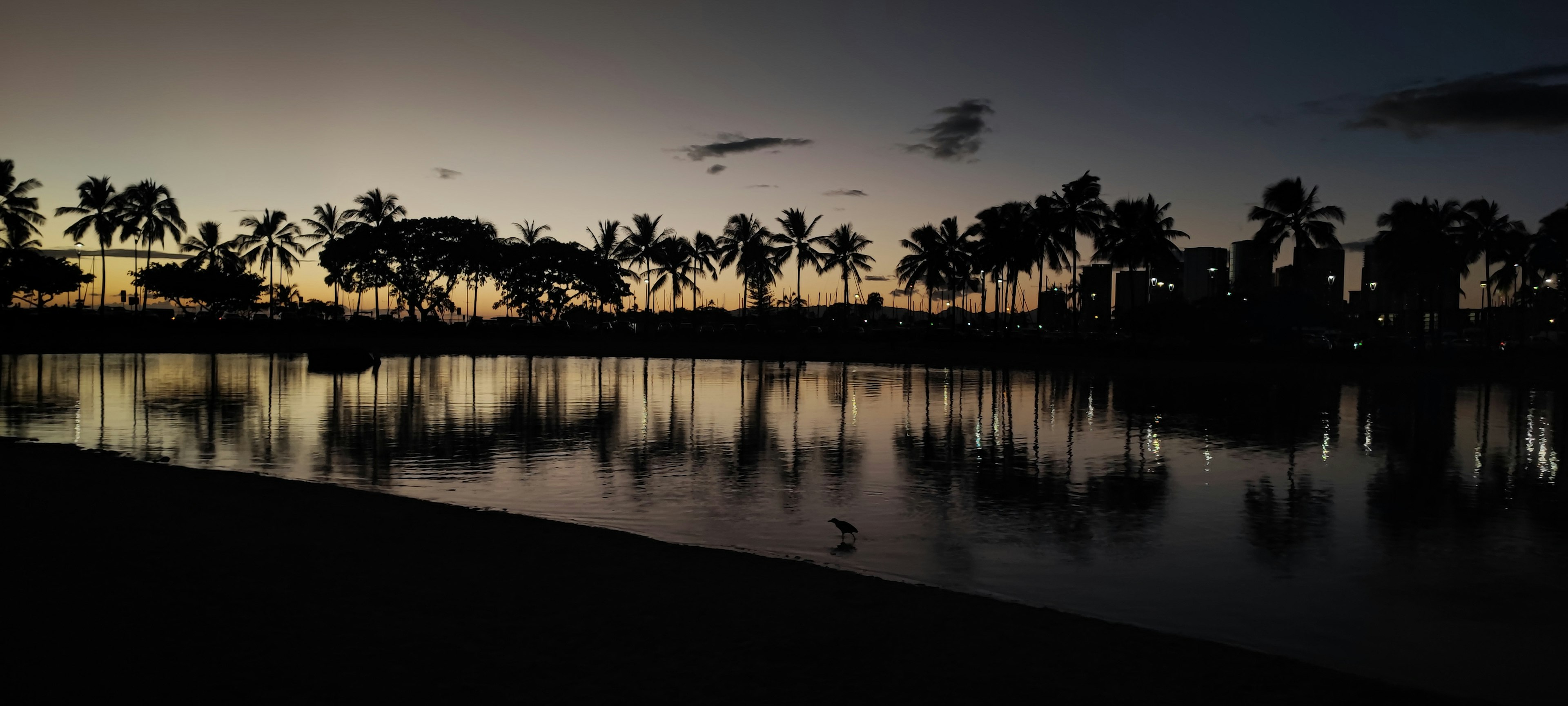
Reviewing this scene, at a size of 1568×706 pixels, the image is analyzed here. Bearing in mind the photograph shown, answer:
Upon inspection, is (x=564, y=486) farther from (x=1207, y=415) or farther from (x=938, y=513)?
(x=1207, y=415)

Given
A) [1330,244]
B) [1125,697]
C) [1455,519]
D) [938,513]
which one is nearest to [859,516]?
[938,513]

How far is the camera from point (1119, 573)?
9016mm

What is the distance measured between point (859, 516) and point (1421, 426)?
1833 cm

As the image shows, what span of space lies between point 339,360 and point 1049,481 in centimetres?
3552

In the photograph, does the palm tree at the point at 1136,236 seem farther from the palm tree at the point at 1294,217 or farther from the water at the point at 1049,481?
the water at the point at 1049,481

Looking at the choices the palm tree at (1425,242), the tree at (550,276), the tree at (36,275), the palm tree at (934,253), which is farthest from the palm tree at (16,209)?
the palm tree at (1425,242)

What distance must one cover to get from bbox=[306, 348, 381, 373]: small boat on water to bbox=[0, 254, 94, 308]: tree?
120ft

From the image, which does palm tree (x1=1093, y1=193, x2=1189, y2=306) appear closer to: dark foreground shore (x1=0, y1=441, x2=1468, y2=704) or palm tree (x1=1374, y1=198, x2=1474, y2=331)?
palm tree (x1=1374, y1=198, x2=1474, y2=331)

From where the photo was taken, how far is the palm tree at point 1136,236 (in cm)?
6500

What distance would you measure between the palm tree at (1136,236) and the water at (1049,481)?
34.5 m

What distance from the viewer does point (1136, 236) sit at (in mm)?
65312

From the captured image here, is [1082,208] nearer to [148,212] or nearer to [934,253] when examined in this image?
[934,253]

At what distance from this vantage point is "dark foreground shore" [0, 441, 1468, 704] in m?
5.45

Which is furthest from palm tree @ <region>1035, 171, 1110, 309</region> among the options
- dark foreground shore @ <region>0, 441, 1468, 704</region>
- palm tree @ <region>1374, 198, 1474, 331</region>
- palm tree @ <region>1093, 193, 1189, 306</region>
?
dark foreground shore @ <region>0, 441, 1468, 704</region>
